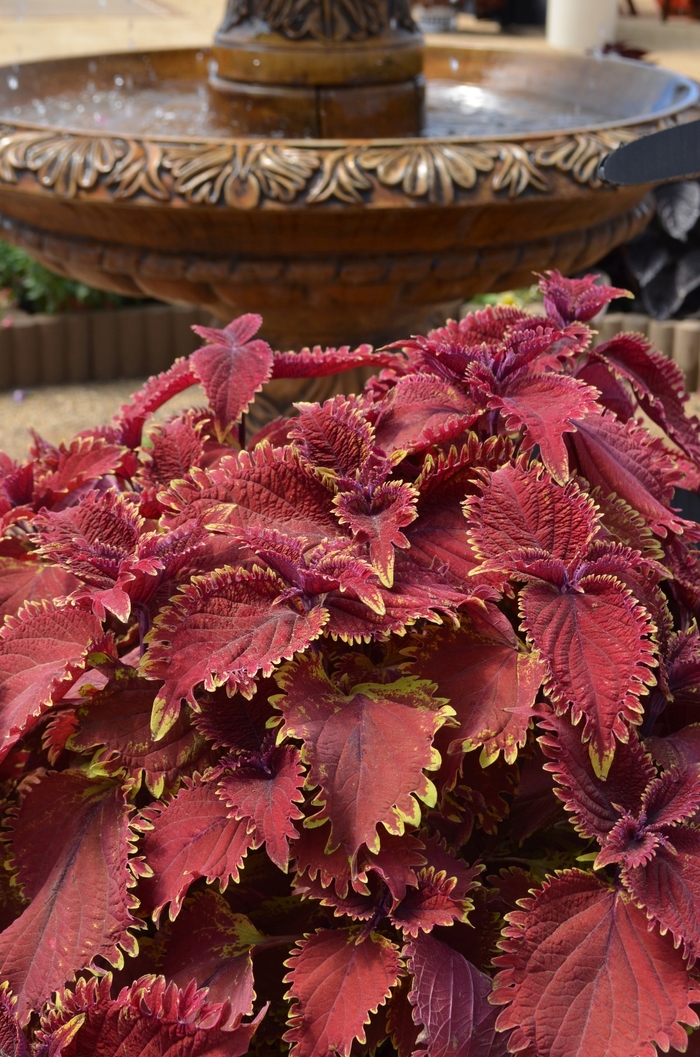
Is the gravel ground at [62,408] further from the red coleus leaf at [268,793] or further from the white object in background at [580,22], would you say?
the white object in background at [580,22]

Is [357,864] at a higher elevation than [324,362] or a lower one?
lower

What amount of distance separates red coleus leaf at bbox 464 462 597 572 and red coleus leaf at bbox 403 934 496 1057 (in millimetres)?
236

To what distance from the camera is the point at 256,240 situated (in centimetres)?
252

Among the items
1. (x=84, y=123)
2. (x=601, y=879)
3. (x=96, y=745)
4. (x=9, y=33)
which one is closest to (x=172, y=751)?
(x=96, y=745)

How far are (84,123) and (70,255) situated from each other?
1.05 meters

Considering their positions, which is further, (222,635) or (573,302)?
(573,302)

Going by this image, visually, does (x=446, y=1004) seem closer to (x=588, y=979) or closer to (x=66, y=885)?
(x=588, y=979)

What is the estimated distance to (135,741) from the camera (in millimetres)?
706

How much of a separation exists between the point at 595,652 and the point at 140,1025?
0.32m

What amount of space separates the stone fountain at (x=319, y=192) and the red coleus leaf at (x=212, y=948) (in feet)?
6.19

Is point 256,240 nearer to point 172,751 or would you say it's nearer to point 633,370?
point 633,370

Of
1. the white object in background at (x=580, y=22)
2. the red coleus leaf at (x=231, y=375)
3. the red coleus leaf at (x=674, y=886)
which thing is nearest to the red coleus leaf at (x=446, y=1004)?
the red coleus leaf at (x=674, y=886)

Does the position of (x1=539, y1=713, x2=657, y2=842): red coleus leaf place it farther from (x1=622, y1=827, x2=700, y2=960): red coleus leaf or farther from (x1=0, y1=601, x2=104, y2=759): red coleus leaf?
(x1=0, y1=601, x2=104, y2=759): red coleus leaf

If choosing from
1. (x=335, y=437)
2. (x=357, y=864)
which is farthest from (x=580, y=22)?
(x=357, y=864)
